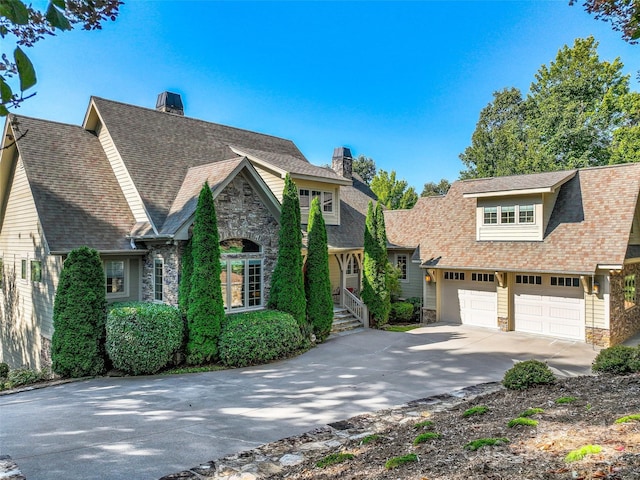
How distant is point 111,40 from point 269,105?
1313 centimetres

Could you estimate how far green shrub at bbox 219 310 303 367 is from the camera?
35.4 ft

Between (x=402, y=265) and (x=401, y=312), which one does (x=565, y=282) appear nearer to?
(x=401, y=312)

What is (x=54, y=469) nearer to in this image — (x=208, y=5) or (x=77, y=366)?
(x=77, y=366)

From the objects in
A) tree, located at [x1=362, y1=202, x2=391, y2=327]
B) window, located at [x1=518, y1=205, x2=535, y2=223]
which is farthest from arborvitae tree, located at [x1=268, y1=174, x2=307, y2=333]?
window, located at [x1=518, y1=205, x2=535, y2=223]

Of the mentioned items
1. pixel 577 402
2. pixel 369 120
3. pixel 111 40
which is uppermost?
pixel 369 120

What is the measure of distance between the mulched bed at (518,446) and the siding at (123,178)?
9.76 m

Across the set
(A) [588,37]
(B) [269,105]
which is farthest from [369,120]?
(A) [588,37]

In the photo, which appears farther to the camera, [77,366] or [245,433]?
[77,366]

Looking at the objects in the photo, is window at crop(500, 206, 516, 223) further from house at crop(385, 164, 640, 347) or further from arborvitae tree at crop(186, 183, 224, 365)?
arborvitae tree at crop(186, 183, 224, 365)

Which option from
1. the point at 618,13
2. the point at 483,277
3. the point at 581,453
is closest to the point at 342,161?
the point at 483,277

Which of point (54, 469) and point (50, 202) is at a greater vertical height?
point (50, 202)

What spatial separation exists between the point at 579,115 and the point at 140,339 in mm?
31354

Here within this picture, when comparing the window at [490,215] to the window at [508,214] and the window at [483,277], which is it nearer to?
the window at [508,214]

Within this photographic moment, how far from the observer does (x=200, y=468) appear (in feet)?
17.2
